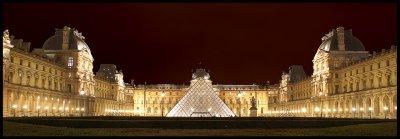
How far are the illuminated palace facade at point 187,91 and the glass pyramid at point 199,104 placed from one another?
0.14 meters

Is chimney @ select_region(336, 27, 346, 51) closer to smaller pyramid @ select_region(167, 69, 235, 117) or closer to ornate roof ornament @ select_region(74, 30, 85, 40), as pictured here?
smaller pyramid @ select_region(167, 69, 235, 117)

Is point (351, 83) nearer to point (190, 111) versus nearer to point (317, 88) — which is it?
point (317, 88)

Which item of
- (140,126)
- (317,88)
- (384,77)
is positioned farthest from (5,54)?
(317,88)

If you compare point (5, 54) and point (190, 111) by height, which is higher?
point (5, 54)

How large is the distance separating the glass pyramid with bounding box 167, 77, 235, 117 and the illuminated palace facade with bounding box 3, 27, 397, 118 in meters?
0.14

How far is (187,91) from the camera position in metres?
70.1

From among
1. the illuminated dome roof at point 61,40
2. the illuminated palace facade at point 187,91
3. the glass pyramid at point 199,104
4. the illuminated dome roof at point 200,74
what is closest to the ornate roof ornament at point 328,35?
the illuminated palace facade at point 187,91

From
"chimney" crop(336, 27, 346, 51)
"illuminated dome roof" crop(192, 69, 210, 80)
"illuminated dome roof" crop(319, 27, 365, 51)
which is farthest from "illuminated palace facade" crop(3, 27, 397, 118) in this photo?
"illuminated dome roof" crop(192, 69, 210, 80)

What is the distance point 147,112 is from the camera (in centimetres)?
11031

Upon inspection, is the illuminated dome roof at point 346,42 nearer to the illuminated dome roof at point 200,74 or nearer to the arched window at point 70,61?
the arched window at point 70,61

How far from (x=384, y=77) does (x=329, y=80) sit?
623 inches

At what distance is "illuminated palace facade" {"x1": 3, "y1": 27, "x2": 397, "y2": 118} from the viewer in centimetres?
4522

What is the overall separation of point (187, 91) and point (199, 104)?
6.65 meters

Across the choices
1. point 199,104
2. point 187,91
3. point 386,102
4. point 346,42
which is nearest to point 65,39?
point 187,91
